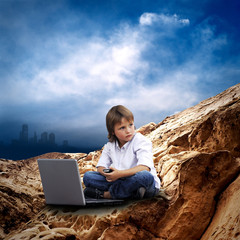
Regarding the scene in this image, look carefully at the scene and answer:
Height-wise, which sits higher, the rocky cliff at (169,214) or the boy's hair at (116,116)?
the boy's hair at (116,116)

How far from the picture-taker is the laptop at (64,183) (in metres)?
2.55

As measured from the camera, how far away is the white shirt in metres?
2.79

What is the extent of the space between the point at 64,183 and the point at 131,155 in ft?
2.89

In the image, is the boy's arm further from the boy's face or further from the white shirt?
the boy's face

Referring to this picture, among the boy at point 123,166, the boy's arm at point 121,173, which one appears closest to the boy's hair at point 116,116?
the boy at point 123,166

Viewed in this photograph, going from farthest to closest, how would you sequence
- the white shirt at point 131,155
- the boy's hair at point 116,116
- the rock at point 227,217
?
the boy's hair at point 116,116, the white shirt at point 131,155, the rock at point 227,217

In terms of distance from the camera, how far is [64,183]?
2.64m

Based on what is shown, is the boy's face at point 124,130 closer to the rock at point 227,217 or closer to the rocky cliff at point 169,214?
the rocky cliff at point 169,214

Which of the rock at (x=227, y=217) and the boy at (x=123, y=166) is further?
the boy at (x=123, y=166)

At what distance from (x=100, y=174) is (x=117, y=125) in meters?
0.68

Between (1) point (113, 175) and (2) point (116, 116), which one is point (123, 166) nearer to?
(1) point (113, 175)

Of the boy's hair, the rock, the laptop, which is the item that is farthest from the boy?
the rock

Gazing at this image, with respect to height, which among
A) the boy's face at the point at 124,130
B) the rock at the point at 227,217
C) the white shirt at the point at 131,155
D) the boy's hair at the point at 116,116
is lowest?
the rock at the point at 227,217

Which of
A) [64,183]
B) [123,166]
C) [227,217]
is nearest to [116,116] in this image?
[123,166]
